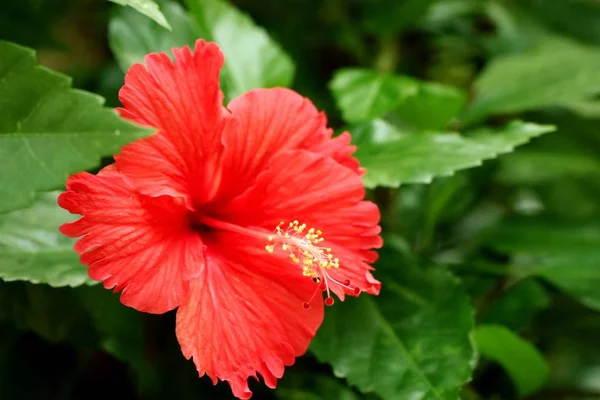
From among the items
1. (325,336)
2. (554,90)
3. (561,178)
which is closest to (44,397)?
(325,336)

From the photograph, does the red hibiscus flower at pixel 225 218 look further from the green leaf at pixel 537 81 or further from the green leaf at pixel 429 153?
the green leaf at pixel 537 81

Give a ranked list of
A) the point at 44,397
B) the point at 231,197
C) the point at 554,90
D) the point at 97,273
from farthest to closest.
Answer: the point at 554,90
the point at 44,397
the point at 231,197
the point at 97,273

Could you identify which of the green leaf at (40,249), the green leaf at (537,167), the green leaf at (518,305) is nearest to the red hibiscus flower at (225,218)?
the green leaf at (40,249)

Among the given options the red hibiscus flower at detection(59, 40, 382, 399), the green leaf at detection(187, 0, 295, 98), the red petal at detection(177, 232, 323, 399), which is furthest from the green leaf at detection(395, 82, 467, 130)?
the red petal at detection(177, 232, 323, 399)

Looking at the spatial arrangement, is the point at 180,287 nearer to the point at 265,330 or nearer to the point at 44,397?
the point at 265,330

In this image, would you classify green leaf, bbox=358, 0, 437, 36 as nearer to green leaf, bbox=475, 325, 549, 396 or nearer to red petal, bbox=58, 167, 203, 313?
green leaf, bbox=475, 325, 549, 396

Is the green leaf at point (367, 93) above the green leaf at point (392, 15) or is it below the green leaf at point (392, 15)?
above

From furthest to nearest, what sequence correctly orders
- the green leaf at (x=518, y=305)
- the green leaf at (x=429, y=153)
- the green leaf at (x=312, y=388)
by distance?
the green leaf at (x=518, y=305) < the green leaf at (x=312, y=388) < the green leaf at (x=429, y=153)
